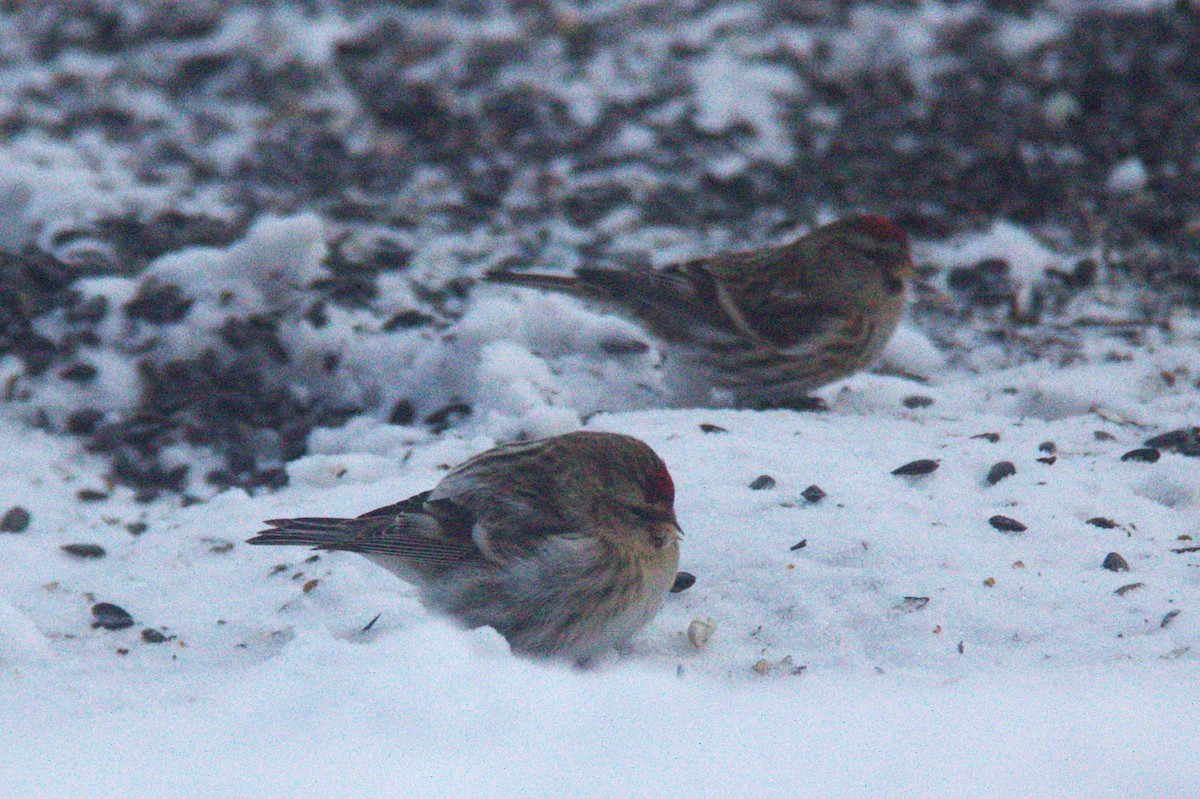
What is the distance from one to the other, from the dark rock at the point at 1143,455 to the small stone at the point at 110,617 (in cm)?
249

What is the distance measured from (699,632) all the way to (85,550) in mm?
1660

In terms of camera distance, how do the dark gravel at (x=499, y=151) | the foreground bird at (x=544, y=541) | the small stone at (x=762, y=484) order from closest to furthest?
the foreground bird at (x=544, y=541) → the small stone at (x=762, y=484) → the dark gravel at (x=499, y=151)

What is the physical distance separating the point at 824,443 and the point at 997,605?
36.1 inches

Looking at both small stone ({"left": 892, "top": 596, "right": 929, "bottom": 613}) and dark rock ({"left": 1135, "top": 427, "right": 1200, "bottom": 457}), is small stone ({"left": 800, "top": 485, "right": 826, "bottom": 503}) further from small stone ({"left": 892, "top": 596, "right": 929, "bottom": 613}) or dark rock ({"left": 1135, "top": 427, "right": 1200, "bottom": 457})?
dark rock ({"left": 1135, "top": 427, "right": 1200, "bottom": 457})

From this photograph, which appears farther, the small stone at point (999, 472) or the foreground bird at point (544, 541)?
the small stone at point (999, 472)

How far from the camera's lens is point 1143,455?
137 inches

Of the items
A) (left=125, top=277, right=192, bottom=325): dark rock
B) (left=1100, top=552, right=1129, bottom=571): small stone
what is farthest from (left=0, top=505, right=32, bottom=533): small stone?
(left=1100, top=552, right=1129, bottom=571): small stone

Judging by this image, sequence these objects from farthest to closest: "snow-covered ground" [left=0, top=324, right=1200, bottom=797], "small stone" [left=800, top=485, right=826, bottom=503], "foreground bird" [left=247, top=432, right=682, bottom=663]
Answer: "small stone" [left=800, top=485, right=826, bottom=503] < "foreground bird" [left=247, top=432, right=682, bottom=663] < "snow-covered ground" [left=0, top=324, right=1200, bottom=797]

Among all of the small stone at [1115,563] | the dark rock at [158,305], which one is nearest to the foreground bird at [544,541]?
the small stone at [1115,563]

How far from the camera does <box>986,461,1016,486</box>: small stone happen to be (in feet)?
11.1

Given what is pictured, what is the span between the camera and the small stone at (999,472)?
3.37 metres

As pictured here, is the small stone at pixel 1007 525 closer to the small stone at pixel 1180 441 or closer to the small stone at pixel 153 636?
the small stone at pixel 1180 441

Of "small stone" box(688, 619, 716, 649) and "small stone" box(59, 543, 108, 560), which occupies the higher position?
"small stone" box(688, 619, 716, 649)

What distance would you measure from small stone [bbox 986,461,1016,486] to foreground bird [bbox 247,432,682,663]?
38.5 inches
